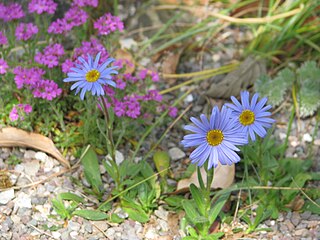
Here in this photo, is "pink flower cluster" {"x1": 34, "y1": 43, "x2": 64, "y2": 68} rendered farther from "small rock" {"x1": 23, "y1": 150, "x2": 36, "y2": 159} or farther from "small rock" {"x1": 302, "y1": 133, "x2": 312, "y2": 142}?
"small rock" {"x1": 302, "y1": 133, "x2": 312, "y2": 142}

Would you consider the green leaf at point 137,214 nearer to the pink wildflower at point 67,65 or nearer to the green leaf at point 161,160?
the green leaf at point 161,160

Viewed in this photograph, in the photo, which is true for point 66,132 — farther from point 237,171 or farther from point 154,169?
point 237,171

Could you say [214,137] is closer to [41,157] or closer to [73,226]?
[73,226]

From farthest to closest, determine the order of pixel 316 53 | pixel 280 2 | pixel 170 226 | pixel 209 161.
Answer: pixel 280 2
pixel 316 53
pixel 170 226
pixel 209 161

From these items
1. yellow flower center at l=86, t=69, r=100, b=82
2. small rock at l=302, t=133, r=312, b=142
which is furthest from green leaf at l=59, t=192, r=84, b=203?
small rock at l=302, t=133, r=312, b=142

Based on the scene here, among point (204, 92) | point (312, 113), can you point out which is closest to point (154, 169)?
point (204, 92)
